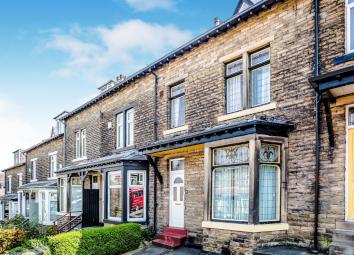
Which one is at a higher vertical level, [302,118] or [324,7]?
[324,7]

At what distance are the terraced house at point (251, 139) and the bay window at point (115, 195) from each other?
49mm

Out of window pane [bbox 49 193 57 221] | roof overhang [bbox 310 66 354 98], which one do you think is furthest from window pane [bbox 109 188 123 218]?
window pane [bbox 49 193 57 221]

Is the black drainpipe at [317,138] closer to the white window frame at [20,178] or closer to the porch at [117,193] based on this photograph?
the porch at [117,193]

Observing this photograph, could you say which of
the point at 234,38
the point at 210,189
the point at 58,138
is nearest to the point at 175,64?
the point at 234,38

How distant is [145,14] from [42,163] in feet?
71.9

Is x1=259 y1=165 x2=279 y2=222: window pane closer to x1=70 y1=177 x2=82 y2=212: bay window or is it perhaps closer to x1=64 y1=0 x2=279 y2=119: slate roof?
x1=64 y1=0 x2=279 y2=119: slate roof

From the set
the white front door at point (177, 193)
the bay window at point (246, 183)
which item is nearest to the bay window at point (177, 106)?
the white front door at point (177, 193)

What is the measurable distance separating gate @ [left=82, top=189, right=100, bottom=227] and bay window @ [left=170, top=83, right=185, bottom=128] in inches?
272

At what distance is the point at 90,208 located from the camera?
19.1 meters

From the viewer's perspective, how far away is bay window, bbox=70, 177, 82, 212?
69.1 ft

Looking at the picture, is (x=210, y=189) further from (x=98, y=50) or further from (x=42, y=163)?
(x=42, y=163)

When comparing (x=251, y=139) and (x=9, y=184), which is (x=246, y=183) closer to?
(x=251, y=139)

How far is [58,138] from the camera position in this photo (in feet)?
92.1

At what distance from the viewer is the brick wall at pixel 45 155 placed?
91.4 ft
